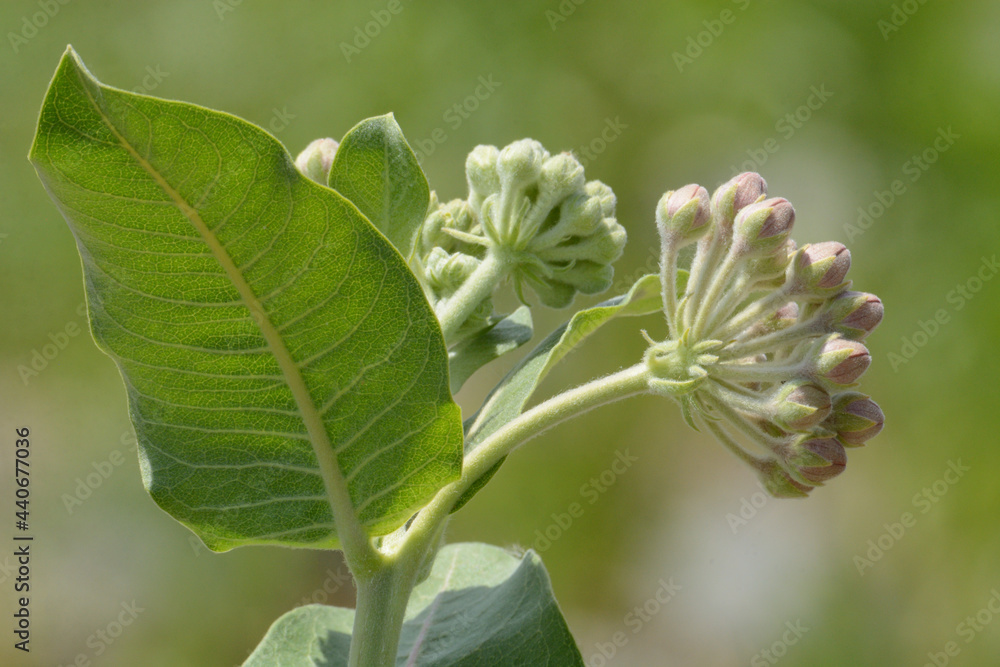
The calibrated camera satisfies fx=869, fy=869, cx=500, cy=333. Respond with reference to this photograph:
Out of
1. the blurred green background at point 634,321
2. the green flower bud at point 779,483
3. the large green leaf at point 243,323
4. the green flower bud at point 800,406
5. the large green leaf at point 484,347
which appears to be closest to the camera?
the large green leaf at point 243,323

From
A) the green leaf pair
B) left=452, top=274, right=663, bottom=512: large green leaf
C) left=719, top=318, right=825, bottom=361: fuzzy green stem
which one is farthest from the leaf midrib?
left=719, top=318, right=825, bottom=361: fuzzy green stem

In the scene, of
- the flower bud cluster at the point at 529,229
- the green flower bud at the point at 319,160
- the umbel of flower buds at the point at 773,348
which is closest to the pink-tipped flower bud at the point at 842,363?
the umbel of flower buds at the point at 773,348

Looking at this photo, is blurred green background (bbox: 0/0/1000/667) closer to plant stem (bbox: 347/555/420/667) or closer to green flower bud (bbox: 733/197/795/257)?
green flower bud (bbox: 733/197/795/257)

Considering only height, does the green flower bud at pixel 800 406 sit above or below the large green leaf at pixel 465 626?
above

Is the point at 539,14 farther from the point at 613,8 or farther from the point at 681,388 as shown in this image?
the point at 681,388

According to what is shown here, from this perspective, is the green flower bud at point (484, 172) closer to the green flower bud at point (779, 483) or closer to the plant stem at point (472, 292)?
the plant stem at point (472, 292)

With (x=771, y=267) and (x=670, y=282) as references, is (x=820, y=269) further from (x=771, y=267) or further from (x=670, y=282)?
(x=670, y=282)

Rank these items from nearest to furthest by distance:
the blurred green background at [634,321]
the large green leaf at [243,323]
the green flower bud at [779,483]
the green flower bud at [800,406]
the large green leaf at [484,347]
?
the large green leaf at [243,323]
the green flower bud at [800,406]
the green flower bud at [779,483]
the large green leaf at [484,347]
the blurred green background at [634,321]
